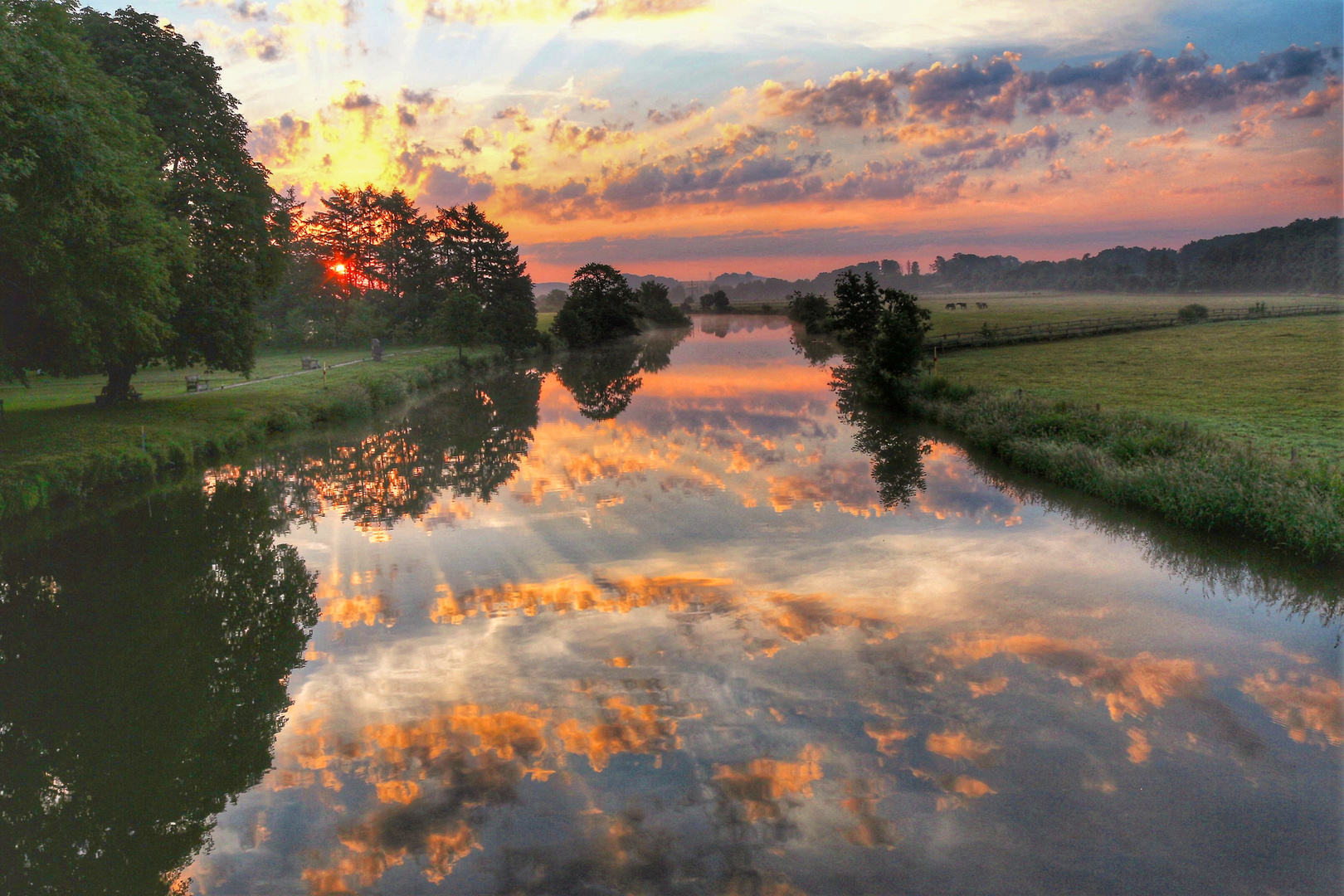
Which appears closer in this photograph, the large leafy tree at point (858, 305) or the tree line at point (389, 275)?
the large leafy tree at point (858, 305)

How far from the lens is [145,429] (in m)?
27.5

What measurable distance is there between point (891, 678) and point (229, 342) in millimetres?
32142

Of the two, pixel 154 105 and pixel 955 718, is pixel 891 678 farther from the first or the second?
pixel 154 105

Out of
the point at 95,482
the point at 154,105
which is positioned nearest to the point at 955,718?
the point at 95,482

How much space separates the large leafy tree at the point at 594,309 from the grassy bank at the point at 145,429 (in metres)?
45.2

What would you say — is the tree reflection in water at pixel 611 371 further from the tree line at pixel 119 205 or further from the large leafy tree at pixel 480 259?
the tree line at pixel 119 205

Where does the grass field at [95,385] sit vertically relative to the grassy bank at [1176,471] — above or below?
above

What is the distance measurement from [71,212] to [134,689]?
16.9 metres

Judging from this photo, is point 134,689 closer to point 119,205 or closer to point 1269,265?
point 119,205

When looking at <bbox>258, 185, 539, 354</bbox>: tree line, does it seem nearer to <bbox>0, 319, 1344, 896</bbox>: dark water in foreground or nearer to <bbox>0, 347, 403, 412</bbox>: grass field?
<bbox>0, 347, 403, 412</bbox>: grass field

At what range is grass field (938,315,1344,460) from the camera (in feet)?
104

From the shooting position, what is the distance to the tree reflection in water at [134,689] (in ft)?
27.5

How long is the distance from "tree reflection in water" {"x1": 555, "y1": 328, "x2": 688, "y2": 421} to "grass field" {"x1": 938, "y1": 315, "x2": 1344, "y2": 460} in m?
21.1

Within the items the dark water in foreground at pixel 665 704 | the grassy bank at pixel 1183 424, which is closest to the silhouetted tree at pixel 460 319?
the grassy bank at pixel 1183 424
